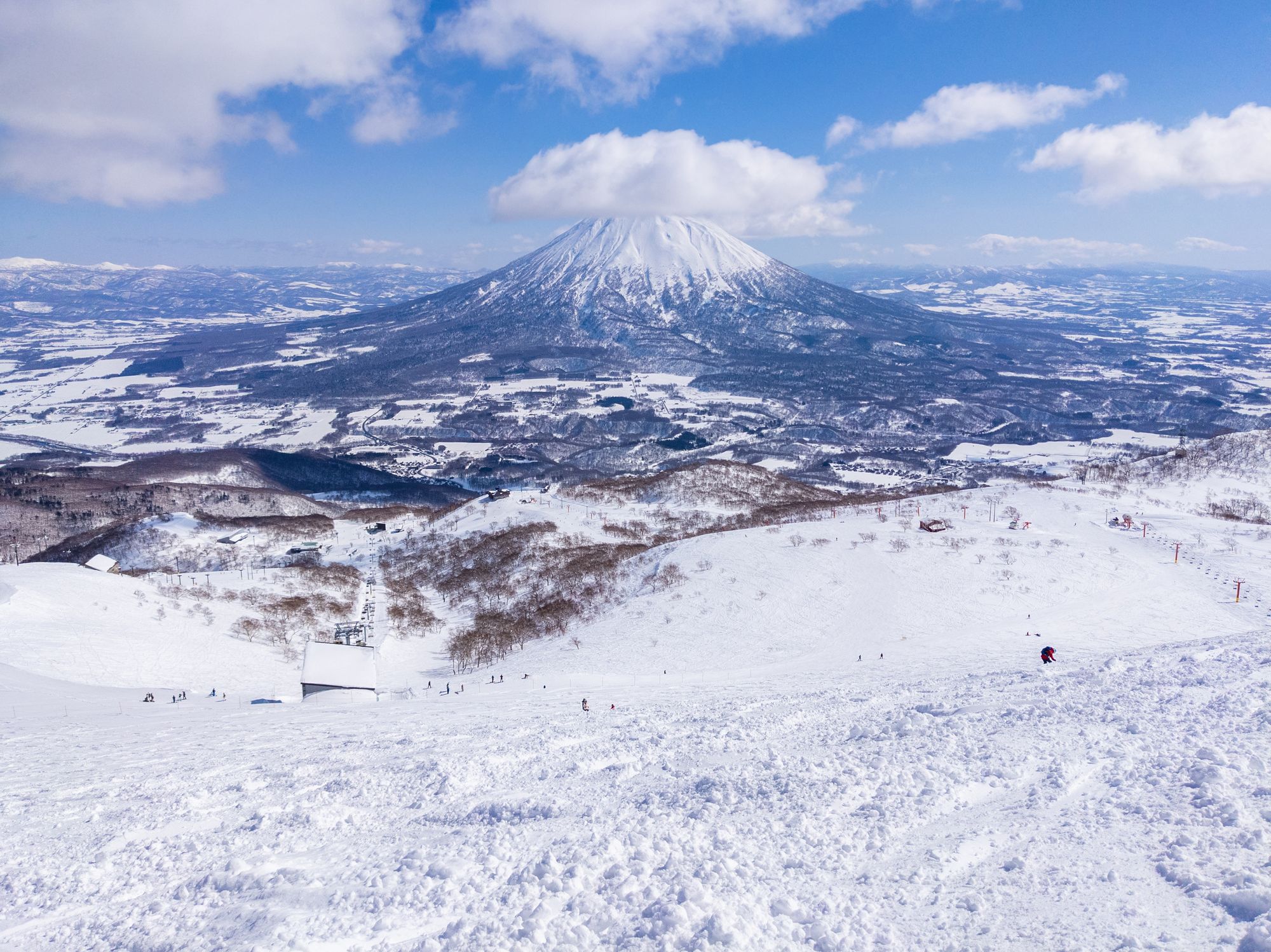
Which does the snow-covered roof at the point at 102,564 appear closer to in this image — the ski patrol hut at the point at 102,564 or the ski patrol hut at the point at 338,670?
the ski patrol hut at the point at 102,564

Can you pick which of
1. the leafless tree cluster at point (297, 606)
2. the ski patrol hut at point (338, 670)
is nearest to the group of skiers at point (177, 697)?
the ski patrol hut at point (338, 670)

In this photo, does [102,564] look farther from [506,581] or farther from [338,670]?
[338,670]

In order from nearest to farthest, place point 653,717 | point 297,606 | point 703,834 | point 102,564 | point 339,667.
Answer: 1. point 703,834
2. point 653,717
3. point 339,667
4. point 297,606
5. point 102,564

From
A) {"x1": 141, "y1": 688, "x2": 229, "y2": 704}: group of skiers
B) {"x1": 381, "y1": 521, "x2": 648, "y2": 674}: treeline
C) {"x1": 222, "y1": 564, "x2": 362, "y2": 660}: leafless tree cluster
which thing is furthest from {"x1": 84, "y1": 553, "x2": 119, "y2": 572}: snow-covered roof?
{"x1": 141, "y1": 688, "x2": 229, "y2": 704}: group of skiers

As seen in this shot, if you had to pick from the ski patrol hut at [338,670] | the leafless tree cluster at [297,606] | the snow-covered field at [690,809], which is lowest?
the leafless tree cluster at [297,606]

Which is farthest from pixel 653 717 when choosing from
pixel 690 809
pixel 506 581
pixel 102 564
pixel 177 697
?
pixel 102 564

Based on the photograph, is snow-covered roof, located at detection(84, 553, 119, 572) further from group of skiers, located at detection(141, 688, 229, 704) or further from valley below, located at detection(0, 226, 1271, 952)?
group of skiers, located at detection(141, 688, 229, 704)
